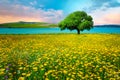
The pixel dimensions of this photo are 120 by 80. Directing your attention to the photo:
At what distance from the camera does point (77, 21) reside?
46094 millimetres

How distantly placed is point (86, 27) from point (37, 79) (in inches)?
1448

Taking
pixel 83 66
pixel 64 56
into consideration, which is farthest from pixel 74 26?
pixel 83 66

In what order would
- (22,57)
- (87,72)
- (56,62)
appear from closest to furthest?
(87,72)
(56,62)
(22,57)

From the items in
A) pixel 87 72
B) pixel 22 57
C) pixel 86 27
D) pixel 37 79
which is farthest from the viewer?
pixel 86 27

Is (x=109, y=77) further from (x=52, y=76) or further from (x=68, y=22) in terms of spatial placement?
(x=68, y=22)

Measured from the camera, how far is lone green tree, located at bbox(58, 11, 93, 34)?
45.2 meters

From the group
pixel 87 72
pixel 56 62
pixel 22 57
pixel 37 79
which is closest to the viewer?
pixel 37 79

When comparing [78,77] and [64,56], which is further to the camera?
[64,56]

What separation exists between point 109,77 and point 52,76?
211 centimetres

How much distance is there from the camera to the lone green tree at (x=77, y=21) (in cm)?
4525

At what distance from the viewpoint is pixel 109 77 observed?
9.48 meters

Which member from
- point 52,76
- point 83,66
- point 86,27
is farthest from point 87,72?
point 86,27

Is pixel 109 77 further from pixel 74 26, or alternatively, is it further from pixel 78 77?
pixel 74 26

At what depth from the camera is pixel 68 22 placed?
1813 inches
